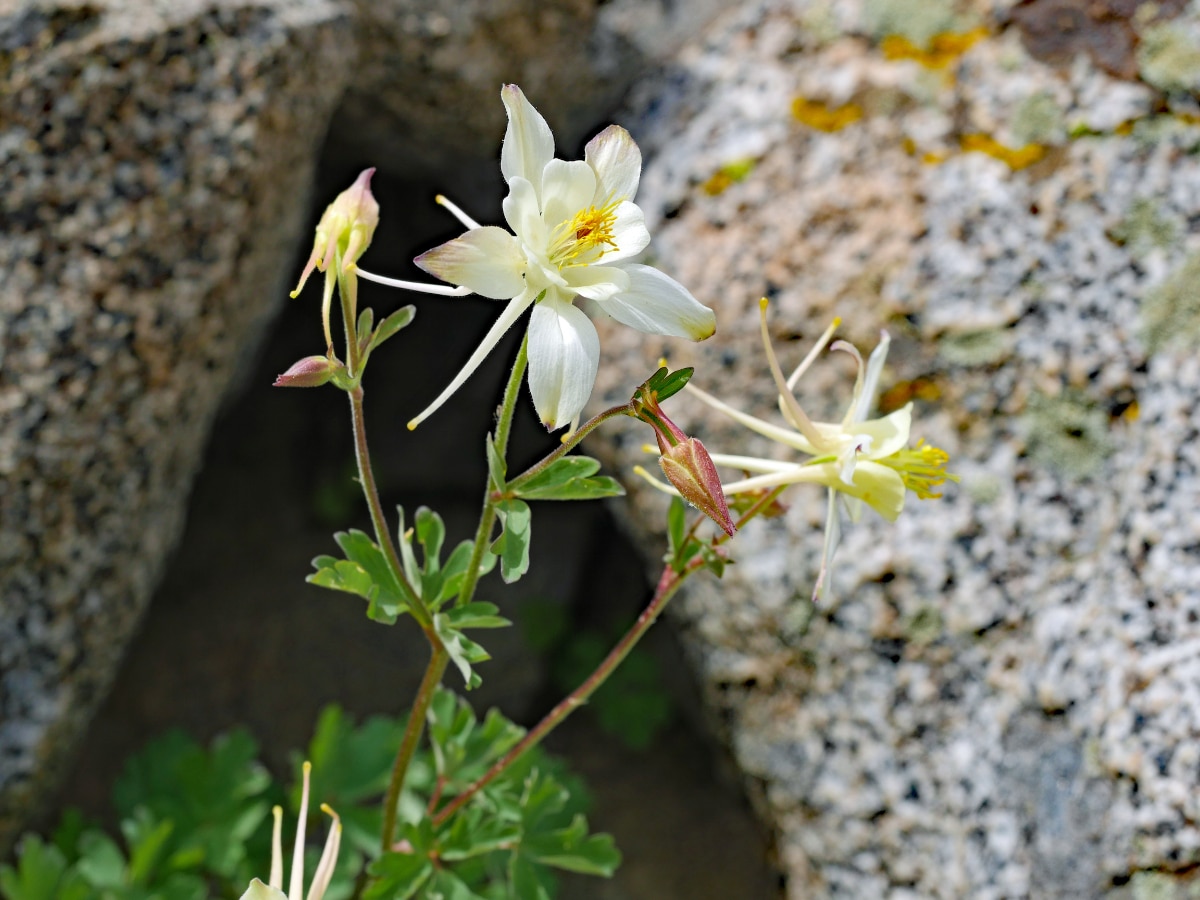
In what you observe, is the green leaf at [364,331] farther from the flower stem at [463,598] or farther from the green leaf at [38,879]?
the green leaf at [38,879]

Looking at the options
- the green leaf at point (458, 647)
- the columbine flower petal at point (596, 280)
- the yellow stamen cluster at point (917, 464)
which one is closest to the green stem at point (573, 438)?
the columbine flower petal at point (596, 280)

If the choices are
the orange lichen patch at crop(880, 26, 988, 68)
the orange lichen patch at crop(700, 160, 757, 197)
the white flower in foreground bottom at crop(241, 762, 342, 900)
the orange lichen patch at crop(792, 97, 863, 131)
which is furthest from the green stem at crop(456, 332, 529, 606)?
the orange lichen patch at crop(880, 26, 988, 68)

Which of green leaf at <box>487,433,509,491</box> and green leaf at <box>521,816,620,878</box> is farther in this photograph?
green leaf at <box>521,816,620,878</box>

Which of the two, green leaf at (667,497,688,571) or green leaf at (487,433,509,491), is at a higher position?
green leaf at (487,433,509,491)

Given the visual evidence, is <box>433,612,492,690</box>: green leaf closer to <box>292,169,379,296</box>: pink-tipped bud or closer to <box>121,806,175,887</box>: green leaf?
<box>292,169,379,296</box>: pink-tipped bud

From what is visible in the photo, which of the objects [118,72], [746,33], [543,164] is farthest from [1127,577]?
[118,72]

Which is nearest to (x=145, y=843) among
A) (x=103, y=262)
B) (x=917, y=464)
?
(x=103, y=262)
